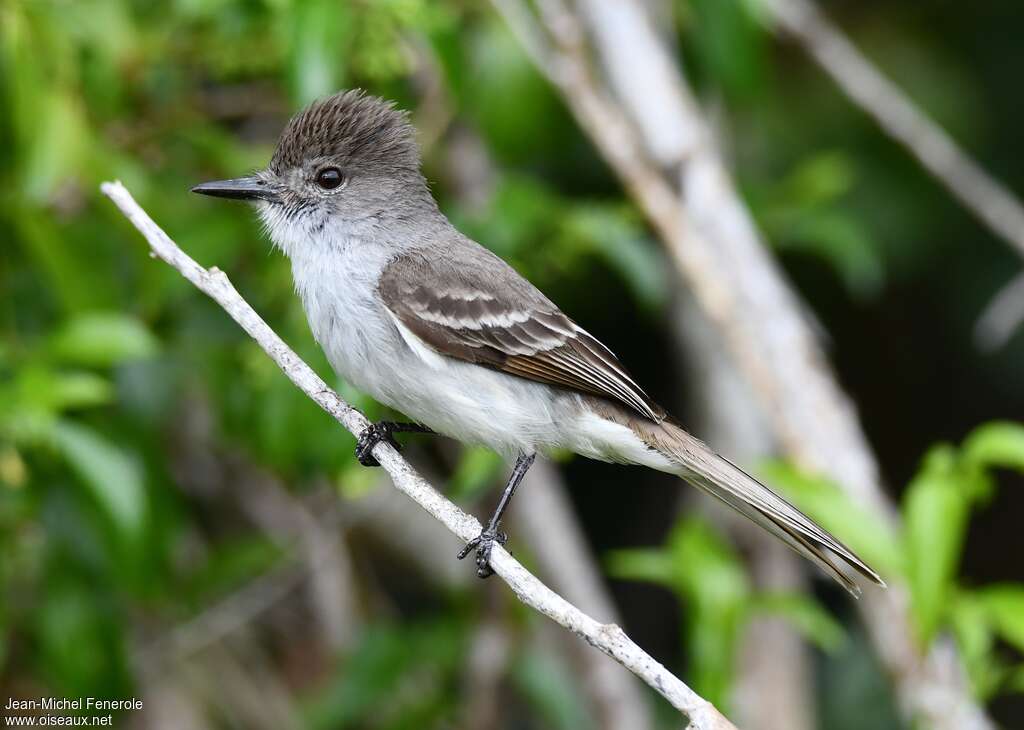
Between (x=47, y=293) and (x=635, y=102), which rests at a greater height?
(x=635, y=102)

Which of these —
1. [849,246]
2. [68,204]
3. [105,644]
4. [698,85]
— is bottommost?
[105,644]

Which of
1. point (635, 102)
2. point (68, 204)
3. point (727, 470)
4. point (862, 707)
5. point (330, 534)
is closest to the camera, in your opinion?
point (727, 470)

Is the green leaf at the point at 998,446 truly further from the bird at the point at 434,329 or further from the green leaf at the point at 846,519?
the bird at the point at 434,329

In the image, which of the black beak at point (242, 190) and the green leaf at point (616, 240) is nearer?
the black beak at point (242, 190)

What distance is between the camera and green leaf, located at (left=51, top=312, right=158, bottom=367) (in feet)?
11.9

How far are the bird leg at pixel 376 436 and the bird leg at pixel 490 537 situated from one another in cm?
33

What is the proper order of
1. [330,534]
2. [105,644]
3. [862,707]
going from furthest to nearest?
[862,707], [330,534], [105,644]

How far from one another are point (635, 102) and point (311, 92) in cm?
186

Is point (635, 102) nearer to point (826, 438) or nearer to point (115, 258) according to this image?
point (826, 438)

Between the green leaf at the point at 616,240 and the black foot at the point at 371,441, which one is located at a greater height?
the green leaf at the point at 616,240

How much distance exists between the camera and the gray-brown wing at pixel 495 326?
367 centimetres

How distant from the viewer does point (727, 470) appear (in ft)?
11.9

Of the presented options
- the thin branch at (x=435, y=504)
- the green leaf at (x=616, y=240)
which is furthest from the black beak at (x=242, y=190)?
the green leaf at (x=616, y=240)

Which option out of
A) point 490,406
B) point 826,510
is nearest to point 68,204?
point 490,406
